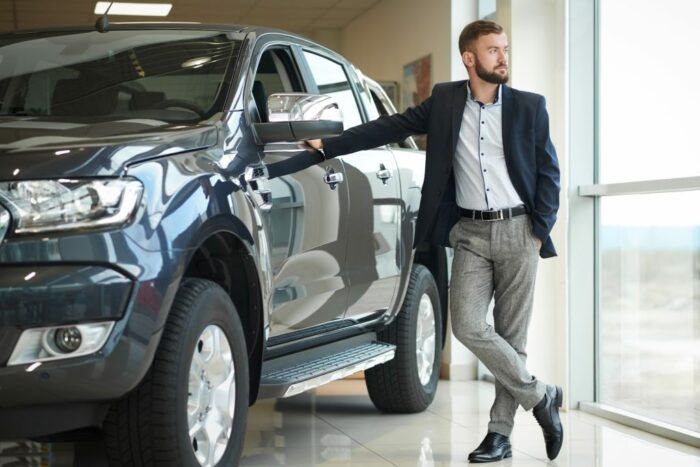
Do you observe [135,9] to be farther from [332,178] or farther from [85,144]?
[85,144]

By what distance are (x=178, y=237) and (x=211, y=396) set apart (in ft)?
1.83

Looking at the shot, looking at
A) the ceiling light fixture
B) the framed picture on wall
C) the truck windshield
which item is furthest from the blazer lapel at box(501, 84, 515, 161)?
the ceiling light fixture

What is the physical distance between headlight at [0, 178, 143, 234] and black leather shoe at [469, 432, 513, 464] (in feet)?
6.99

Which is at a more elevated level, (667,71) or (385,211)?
(667,71)

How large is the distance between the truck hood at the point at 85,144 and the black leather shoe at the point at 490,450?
5.80ft

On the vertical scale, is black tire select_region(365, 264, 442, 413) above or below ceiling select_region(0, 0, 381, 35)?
below

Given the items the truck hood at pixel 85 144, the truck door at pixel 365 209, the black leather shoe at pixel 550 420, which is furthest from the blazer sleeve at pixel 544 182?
the truck hood at pixel 85 144

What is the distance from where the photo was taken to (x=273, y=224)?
395 cm

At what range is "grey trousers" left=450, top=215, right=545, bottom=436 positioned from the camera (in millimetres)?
4570

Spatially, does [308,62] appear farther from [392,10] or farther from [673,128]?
[392,10]

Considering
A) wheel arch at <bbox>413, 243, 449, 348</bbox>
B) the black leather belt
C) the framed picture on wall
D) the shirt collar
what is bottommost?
wheel arch at <bbox>413, 243, 449, 348</bbox>

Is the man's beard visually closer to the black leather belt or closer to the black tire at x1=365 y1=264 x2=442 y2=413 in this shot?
the black leather belt

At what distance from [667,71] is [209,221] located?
9.62 ft

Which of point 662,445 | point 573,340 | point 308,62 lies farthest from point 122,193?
point 573,340
